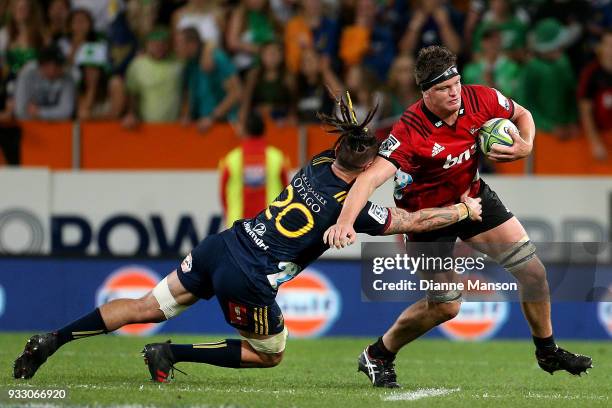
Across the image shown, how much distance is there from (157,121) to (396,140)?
7.15 metres

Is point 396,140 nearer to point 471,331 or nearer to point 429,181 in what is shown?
point 429,181

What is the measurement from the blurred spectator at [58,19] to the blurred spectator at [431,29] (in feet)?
13.8

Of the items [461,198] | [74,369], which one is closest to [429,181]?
[461,198]

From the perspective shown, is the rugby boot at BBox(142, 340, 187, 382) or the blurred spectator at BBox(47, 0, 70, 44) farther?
the blurred spectator at BBox(47, 0, 70, 44)

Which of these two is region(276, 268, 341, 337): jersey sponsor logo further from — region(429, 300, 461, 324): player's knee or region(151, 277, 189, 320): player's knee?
region(151, 277, 189, 320): player's knee

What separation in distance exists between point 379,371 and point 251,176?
4.85 metres

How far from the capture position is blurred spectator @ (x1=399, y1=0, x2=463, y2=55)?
14.6 m

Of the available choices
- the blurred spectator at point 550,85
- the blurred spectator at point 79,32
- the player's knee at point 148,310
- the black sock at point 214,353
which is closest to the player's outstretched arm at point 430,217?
the black sock at point 214,353

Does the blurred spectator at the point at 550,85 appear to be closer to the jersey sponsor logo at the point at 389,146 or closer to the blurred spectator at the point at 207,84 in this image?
the blurred spectator at the point at 207,84

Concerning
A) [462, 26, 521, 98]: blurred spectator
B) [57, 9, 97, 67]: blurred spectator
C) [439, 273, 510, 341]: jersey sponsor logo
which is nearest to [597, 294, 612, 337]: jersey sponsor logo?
[439, 273, 510, 341]: jersey sponsor logo

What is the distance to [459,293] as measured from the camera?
8641 mm

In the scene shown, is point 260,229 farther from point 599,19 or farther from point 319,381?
point 599,19

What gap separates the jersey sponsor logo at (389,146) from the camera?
26.3 feet

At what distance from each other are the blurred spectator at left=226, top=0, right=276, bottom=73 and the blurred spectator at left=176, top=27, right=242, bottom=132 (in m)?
0.35
